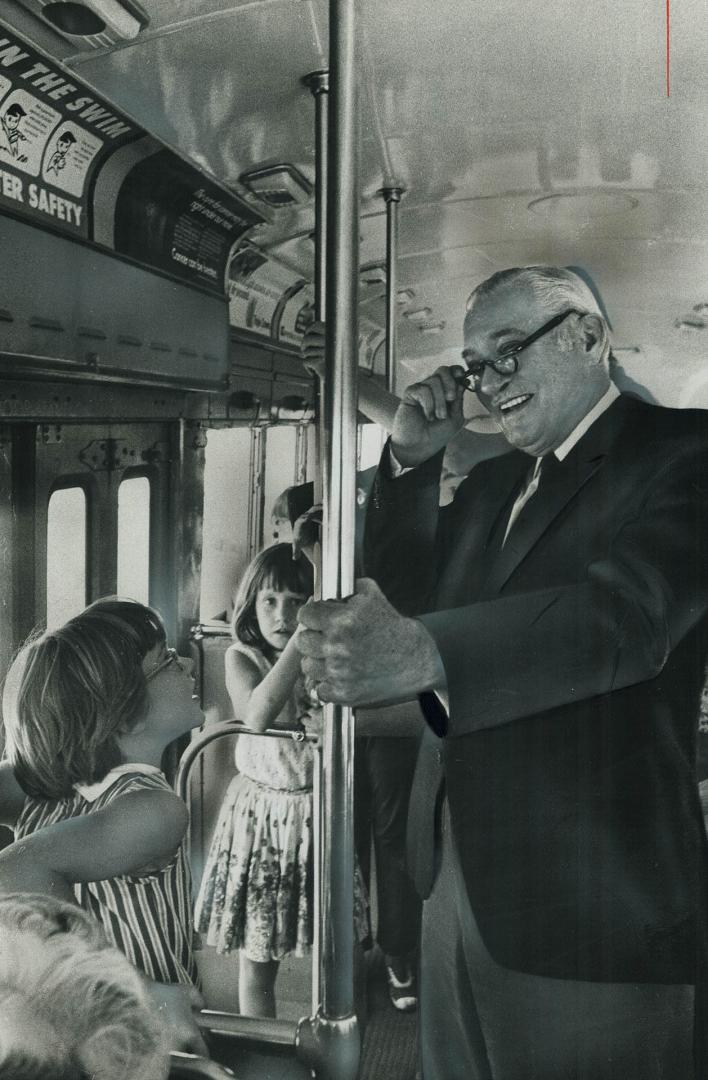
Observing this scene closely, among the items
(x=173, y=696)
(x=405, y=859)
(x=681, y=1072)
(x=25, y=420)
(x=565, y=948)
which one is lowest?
(x=681, y=1072)

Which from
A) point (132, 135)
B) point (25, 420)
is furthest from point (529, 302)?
point (25, 420)

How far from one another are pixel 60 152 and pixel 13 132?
0.33ft

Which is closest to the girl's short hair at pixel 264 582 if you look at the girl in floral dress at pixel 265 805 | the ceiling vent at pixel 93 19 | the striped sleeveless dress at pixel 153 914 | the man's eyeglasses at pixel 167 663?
the girl in floral dress at pixel 265 805

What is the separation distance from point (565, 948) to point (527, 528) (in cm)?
83

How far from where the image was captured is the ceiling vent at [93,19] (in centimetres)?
175

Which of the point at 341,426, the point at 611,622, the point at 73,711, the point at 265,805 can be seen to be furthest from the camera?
the point at 73,711

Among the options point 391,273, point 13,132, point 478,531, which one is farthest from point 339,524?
point 13,132

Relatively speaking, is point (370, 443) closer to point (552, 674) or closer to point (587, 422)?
point (587, 422)

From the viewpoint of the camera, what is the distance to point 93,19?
5.87ft

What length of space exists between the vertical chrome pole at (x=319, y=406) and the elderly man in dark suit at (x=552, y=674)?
0.43 feet

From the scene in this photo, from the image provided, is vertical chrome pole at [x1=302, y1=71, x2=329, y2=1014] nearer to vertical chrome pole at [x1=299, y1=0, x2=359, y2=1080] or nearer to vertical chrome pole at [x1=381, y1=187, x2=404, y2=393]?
vertical chrome pole at [x1=299, y1=0, x2=359, y2=1080]

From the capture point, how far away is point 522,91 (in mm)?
1823

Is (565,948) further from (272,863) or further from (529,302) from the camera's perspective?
(529,302)

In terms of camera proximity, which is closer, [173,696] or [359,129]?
[359,129]
